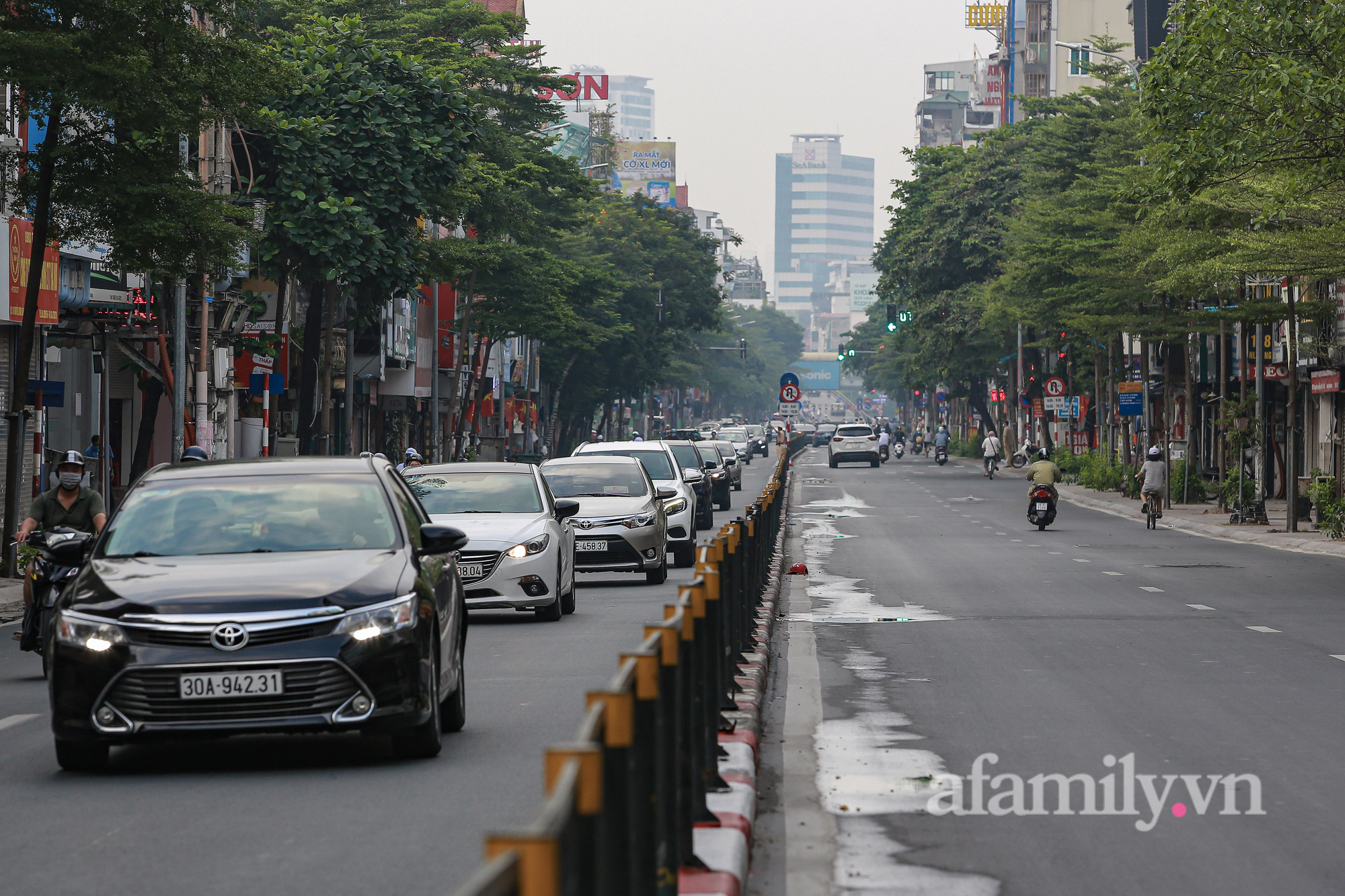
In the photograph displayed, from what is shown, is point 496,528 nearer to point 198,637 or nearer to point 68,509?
point 68,509

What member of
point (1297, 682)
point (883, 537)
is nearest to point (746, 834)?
point (1297, 682)

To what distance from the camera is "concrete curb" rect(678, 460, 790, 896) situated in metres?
6.02

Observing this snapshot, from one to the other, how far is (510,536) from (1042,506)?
20.1 m

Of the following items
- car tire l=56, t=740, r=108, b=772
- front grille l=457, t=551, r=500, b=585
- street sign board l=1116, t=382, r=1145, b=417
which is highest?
street sign board l=1116, t=382, r=1145, b=417

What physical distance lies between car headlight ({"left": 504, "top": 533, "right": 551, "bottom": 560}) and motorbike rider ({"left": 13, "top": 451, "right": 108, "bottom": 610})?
397 centimetres

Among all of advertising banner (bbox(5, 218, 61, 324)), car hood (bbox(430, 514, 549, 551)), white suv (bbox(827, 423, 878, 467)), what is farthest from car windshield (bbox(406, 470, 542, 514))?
A: white suv (bbox(827, 423, 878, 467))

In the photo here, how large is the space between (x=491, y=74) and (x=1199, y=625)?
34990mm

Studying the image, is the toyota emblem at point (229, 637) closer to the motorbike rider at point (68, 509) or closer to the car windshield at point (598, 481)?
the motorbike rider at point (68, 509)

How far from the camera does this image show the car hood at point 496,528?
17.0 m

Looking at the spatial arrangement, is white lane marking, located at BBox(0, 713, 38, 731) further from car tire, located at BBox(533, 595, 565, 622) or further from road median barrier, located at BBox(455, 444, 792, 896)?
car tire, located at BBox(533, 595, 565, 622)

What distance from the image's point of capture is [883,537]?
3259 cm

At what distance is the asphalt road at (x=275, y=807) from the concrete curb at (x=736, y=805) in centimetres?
86

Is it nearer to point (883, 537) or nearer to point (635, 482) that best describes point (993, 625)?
point (635, 482)

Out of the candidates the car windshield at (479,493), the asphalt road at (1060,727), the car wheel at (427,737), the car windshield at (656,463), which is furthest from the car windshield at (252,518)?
the car windshield at (656,463)
